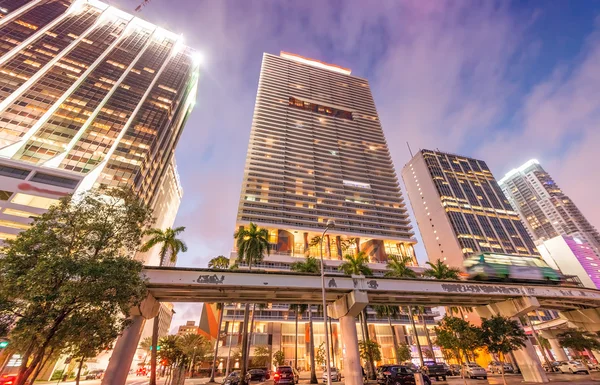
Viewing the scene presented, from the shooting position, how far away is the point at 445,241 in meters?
119

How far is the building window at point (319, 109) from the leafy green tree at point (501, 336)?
130 m

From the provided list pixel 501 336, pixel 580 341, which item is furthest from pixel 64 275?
pixel 580 341

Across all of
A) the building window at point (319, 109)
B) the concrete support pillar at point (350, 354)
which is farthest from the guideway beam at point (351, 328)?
the building window at point (319, 109)

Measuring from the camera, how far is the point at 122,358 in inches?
690

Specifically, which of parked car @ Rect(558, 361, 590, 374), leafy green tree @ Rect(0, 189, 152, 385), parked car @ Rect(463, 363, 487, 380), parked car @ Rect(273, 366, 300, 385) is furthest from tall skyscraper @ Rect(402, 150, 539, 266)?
leafy green tree @ Rect(0, 189, 152, 385)

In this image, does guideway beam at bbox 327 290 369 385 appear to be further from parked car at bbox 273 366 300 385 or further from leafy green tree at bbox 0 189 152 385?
leafy green tree at bbox 0 189 152 385

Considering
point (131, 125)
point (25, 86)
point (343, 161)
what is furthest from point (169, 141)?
point (343, 161)

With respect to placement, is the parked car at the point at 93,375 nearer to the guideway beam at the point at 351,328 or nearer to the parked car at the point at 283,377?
Answer: the parked car at the point at 283,377

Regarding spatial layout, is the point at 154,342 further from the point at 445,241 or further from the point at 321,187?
the point at 445,241

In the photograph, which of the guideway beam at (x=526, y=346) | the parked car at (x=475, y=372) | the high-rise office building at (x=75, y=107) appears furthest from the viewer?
the high-rise office building at (x=75, y=107)

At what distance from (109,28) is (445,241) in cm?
18203

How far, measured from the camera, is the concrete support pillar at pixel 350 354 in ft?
66.3

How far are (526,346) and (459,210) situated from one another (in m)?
113

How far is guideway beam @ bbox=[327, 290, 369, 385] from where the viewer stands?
20.4 meters
